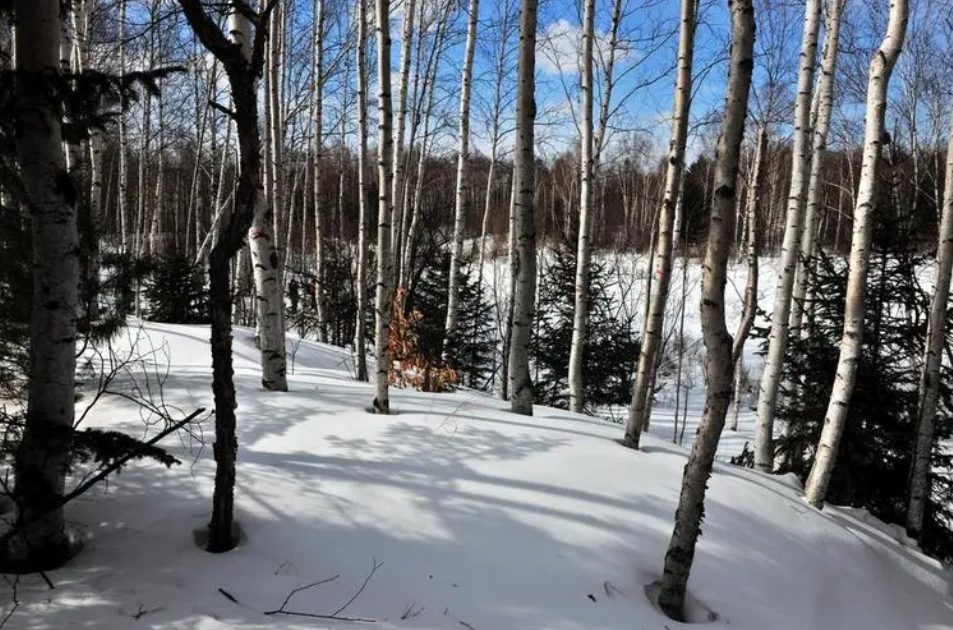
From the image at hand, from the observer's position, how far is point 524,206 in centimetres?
552

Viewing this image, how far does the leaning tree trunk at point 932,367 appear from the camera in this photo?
17.7ft

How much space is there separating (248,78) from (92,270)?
3013 millimetres

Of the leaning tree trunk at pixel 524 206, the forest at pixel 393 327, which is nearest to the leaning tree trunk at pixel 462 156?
the forest at pixel 393 327

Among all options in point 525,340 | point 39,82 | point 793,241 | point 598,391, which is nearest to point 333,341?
point 598,391

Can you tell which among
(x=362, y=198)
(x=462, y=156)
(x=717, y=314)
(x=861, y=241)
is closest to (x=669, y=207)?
(x=861, y=241)

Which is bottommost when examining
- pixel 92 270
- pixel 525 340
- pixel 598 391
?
pixel 598 391

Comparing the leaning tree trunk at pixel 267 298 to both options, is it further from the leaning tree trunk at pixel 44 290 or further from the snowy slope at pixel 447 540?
the leaning tree trunk at pixel 44 290

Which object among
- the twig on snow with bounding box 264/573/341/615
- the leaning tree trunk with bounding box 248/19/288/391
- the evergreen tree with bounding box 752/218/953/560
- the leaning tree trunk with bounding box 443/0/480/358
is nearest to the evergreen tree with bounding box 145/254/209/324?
the leaning tree trunk with bounding box 443/0/480/358

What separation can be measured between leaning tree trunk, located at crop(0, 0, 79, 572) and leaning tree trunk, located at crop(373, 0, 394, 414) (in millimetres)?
2557

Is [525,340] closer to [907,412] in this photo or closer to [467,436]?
[467,436]

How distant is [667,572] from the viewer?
3.11 meters

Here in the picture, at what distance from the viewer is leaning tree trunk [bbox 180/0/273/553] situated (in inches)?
101

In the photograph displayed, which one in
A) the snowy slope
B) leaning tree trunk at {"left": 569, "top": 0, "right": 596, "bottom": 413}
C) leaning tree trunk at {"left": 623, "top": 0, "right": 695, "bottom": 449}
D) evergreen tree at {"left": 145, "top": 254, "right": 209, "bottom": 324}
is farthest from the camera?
evergreen tree at {"left": 145, "top": 254, "right": 209, "bottom": 324}

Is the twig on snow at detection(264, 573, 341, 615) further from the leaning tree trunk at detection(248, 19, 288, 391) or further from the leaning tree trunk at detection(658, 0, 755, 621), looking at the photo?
the leaning tree trunk at detection(248, 19, 288, 391)
